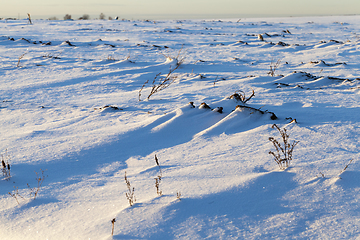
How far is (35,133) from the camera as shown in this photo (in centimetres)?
265

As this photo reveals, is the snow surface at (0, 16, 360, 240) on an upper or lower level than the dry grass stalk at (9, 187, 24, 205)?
upper

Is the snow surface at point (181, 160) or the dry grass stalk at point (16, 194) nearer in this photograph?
the snow surface at point (181, 160)

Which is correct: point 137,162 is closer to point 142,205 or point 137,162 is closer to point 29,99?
point 142,205

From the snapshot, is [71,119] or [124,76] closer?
[71,119]

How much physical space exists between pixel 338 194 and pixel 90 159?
5.55ft

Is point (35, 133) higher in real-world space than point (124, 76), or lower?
lower

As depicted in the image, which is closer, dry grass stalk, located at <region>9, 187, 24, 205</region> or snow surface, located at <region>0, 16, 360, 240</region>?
snow surface, located at <region>0, 16, 360, 240</region>

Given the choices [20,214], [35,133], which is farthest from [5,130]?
[20,214]

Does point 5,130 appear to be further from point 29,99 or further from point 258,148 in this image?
point 258,148

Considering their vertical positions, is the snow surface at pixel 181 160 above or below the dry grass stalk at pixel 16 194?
above

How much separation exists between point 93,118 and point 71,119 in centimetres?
23

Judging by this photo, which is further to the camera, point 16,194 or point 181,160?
point 181,160

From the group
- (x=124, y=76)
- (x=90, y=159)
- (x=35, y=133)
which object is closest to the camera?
(x=90, y=159)

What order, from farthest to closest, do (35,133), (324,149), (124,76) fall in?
1. (124,76)
2. (35,133)
3. (324,149)
